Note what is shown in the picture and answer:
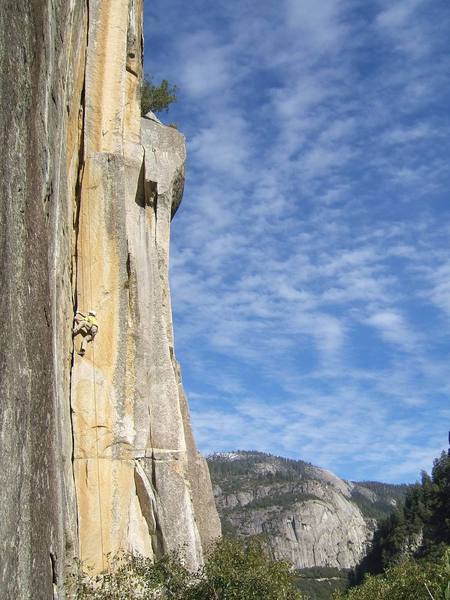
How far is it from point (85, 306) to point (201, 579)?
8.85m

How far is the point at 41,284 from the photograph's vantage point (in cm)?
1012

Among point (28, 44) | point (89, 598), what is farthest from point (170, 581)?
point (28, 44)

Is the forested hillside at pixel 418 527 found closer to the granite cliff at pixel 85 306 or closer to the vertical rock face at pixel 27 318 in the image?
the granite cliff at pixel 85 306

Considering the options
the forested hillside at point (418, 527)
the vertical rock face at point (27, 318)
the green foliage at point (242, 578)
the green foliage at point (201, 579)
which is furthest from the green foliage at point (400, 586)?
the forested hillside at point (418, 527)

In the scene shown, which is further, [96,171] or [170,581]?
[96,171]

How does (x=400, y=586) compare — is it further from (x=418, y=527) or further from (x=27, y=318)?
(x=418, y=527)

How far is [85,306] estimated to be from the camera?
21.8 meters

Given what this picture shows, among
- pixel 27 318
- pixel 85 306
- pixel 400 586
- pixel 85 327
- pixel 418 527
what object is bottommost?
pixel 400 586

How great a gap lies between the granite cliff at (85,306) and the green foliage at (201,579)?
755 millimetres

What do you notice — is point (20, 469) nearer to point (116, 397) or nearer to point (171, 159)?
point (116, 397)

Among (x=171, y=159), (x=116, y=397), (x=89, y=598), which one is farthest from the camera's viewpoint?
(x=171, y=159)

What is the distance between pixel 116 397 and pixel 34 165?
12.4m

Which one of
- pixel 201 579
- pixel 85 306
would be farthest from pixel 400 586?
pixel 85 306

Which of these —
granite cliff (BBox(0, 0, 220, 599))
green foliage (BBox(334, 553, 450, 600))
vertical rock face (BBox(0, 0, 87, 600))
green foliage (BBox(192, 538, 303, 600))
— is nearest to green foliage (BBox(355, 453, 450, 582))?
green foliage (BBox(334, 553, 450, 600))
